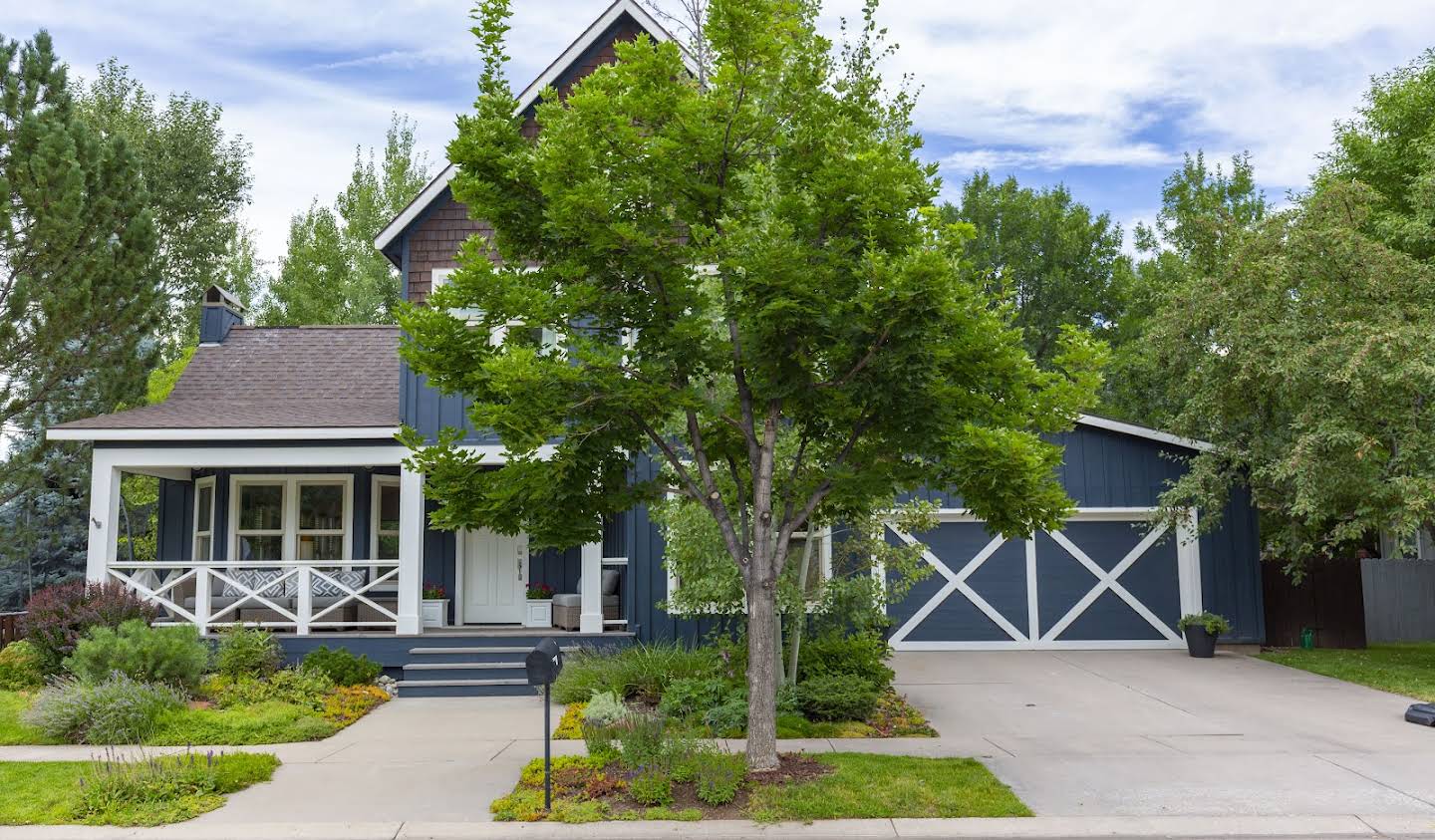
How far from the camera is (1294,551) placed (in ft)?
46.8

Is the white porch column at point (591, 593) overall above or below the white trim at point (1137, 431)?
below

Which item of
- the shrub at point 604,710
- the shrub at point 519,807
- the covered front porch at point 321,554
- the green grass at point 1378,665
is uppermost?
the covered front porch at point 321,554

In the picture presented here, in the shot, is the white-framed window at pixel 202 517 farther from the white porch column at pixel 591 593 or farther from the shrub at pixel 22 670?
the white porch column at pixel 591 593

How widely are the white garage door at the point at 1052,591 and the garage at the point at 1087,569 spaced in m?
0.02

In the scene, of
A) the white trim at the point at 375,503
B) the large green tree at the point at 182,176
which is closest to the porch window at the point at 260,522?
the white trim at the point at 375,503

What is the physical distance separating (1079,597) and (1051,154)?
18.5 m

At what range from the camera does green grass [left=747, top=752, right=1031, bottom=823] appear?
24.3ft

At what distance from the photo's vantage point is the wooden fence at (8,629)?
15.1 metres

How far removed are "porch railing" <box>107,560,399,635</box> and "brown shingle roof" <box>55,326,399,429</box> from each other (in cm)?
190

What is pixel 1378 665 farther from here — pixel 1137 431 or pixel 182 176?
pixel 182 176

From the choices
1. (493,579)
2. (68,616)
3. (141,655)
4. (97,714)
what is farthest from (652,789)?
(68,616)

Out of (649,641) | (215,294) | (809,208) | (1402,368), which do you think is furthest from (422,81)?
(1402,368)

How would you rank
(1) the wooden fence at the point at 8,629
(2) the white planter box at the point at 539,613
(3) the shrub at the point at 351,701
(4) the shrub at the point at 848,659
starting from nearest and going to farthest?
(3) the shrub at the point at 351,701, (4) the shrub at the point at 848,659, (2) the white planter box at the point at 539,613, (1) the wooden fence at the point at 8,629

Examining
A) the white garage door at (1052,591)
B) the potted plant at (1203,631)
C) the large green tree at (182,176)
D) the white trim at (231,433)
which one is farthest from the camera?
the large green tree at (182,176)
